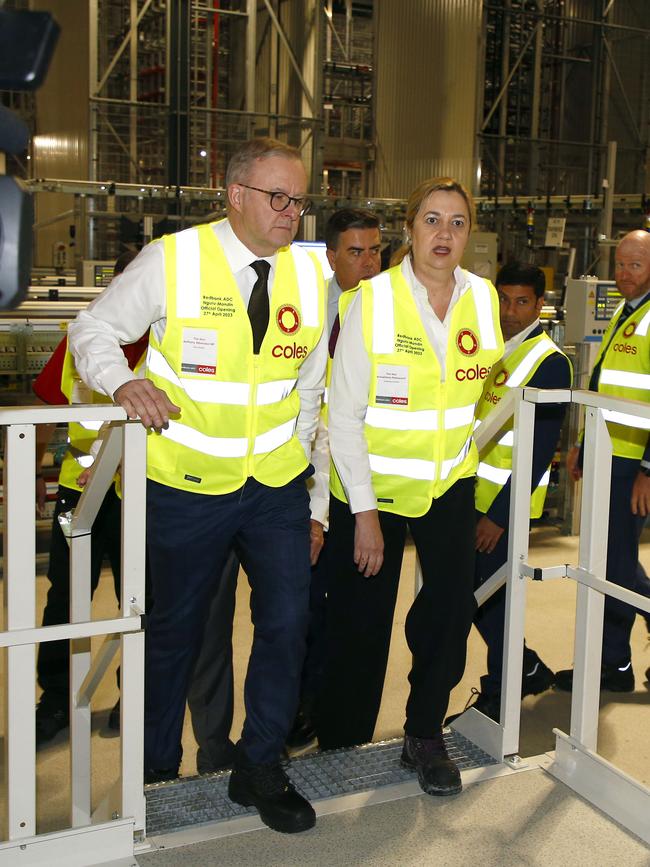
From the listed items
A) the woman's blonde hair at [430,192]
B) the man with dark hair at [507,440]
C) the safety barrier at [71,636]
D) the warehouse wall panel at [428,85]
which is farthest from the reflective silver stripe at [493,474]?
the warehouse wall panel at [428,85]

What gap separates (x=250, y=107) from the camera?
514 inches

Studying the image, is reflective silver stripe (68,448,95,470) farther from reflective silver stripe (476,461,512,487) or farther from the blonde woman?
reflective silver stripe (476,461,512,487)

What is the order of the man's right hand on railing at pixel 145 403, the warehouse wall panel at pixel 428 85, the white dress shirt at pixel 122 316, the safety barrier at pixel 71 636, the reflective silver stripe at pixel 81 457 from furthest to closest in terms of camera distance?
the warehouse wall panel at pixel 428 85, the reflective silver stripe at pixel 81 457, the white dress shirt at pixel 122 316, the man's right hand on railing at pixel 145 403, the safety barrier at pixel 71 636

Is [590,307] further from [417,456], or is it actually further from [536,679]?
[417,456]

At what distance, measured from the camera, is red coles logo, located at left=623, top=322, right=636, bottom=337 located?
3934 millimetres

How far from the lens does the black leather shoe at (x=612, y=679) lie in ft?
13.1

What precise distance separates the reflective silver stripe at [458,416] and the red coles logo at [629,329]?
1.49 m

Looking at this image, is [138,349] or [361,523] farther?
[138,349]

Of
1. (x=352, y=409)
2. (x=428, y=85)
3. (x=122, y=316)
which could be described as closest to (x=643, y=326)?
(x=352, y=409)

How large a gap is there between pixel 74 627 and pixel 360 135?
14.2 m

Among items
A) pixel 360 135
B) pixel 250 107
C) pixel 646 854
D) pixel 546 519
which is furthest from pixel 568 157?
pixel 646 854

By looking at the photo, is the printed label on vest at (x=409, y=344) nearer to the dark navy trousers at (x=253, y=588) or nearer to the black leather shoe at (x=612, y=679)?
the dark navy trousers at (x=253, y=588)

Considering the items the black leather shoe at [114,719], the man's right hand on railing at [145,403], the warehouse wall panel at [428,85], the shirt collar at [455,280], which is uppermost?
the warehouse wall panel at [428,85]

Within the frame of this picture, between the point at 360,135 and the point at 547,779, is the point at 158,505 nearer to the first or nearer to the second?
the point at 547,779
